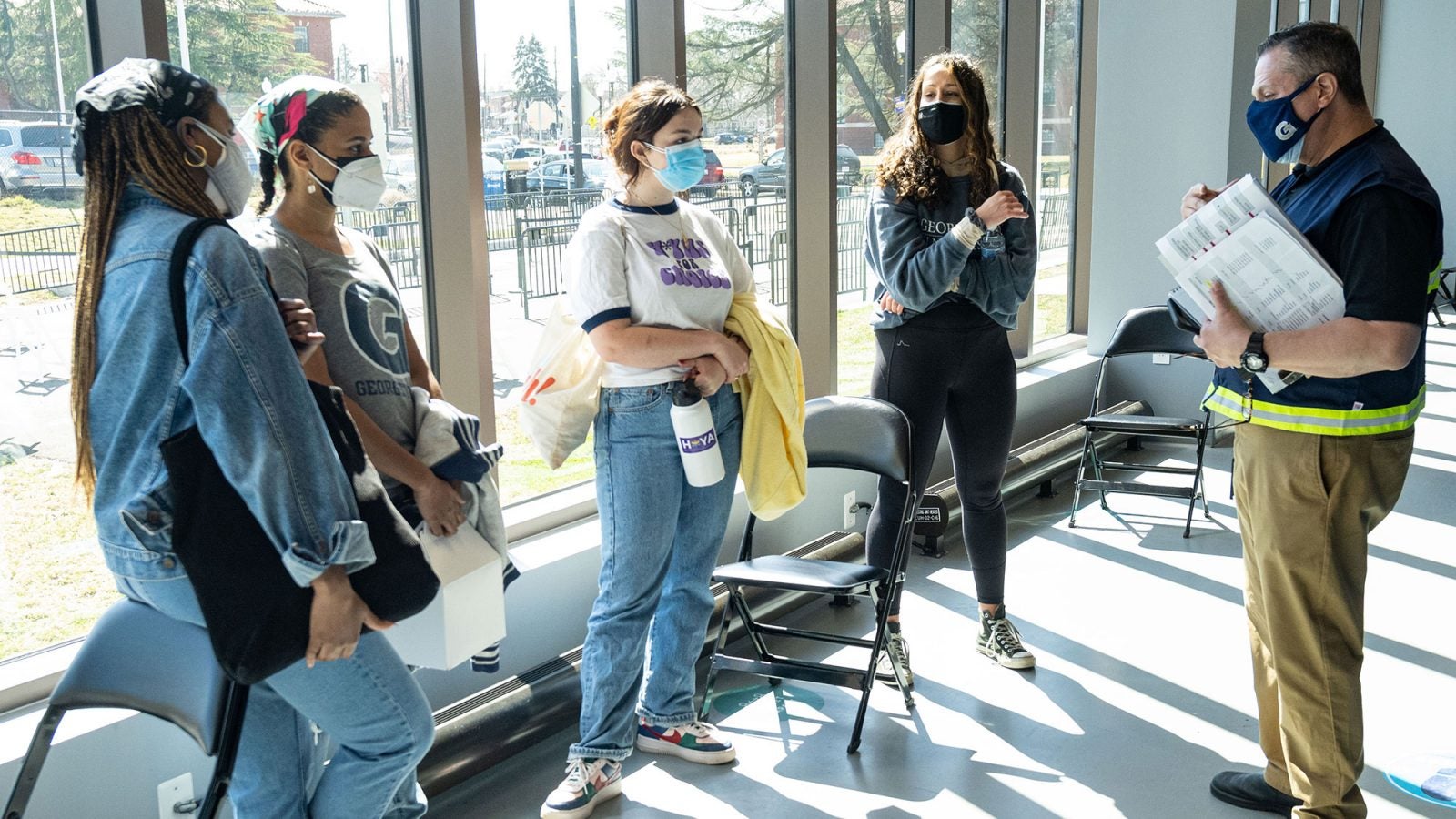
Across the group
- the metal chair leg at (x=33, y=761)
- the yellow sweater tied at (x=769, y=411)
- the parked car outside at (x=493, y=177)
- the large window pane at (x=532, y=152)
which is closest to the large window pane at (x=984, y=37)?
the large window pane at (x=532, y=152)

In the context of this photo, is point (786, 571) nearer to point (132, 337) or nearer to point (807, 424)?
point (807, 424)

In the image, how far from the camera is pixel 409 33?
10.6 ft

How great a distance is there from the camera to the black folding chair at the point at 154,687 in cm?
187

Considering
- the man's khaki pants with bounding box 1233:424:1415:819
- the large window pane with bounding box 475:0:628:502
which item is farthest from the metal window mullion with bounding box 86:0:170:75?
the man's khaki pants with bounding box 1233:424:1415:819

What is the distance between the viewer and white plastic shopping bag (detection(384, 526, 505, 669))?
7.13 feet

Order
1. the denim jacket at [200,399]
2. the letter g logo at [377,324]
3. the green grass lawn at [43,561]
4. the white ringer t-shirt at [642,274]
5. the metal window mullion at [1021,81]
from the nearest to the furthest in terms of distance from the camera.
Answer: the denim jacket at [200,399] → the letter g logo at [377,324] → the green grass lawn at [43,561] → the white ringer t-shirt at [642,274] → the metal window mullion at [1021,81]

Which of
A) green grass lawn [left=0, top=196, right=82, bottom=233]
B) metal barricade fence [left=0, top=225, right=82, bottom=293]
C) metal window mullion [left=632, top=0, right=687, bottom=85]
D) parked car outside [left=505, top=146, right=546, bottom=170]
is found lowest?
metal barricade fence [left=0, top=225, right=82, bottom=293]

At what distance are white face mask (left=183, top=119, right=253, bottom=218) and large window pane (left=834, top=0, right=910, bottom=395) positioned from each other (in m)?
3.33

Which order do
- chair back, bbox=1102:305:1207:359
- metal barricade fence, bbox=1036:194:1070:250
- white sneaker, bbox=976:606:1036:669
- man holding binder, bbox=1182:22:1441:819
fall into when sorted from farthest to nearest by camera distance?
metal barricade fence, bbox=1036:194:1070:250 < chair back, bbox=1102:305:1207:359 < white sneaker, bbox=976:606:1036:669 < man holding binder, bbox=1182:22:1441:819

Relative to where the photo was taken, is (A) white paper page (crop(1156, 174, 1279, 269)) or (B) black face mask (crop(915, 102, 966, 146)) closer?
(A) white paper page (crop(1156, 174, 1279, 269))

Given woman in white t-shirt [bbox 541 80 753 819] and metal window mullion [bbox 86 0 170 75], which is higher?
metal window mullion [bbox 86 0 170 75]

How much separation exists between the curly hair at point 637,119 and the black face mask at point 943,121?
2.53 ft

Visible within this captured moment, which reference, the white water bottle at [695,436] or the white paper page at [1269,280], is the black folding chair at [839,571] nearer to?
the white water bottle at [695,436]

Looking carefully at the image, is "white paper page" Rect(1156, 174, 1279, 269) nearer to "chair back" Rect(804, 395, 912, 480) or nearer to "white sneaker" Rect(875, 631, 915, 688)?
"chair back" Rect(804, 395, 912, 480)
